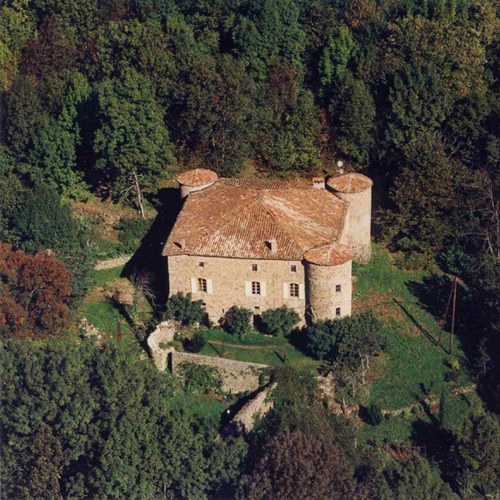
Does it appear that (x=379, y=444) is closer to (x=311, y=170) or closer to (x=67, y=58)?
(x=311, y=170)

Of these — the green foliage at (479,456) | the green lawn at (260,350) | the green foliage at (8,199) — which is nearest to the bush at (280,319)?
the green lawn at (260,350)

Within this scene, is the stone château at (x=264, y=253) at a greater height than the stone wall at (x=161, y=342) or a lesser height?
greater

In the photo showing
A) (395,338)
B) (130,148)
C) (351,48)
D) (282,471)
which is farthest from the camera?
(351,48)

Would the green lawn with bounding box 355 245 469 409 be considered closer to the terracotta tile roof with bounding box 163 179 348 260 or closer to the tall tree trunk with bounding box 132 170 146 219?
the terracotta tile roof with bounding box 163 179 348 260

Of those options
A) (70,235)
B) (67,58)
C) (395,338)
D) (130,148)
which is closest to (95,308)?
(70,235)

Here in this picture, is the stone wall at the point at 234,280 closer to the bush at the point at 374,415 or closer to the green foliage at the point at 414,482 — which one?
the bush at the point at 374,415

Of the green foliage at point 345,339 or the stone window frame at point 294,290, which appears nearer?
the green foliage at point 345,339
